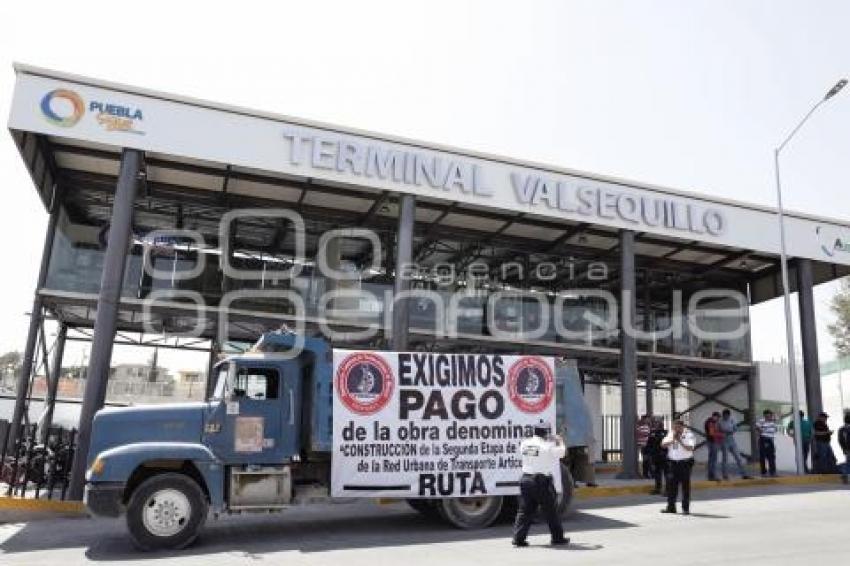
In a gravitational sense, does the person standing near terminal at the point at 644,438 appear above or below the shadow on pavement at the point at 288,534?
above

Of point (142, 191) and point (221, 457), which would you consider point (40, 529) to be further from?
point (142, 191)

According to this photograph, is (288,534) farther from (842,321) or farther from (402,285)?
(842,321)

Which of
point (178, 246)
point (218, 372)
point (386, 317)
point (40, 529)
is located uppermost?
point (178, 246)

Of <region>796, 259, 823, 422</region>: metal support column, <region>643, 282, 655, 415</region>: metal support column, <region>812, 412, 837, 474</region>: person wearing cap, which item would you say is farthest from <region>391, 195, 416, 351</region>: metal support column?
<region>796, 259, 823, 422</region>: metal support column

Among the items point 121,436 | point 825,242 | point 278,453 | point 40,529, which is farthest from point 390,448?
point 825,242

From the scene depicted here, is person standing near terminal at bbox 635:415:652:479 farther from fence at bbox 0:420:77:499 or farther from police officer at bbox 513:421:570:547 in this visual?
fence at bbox 0:420:77:499

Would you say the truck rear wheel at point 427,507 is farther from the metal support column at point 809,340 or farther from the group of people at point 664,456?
the metal support column at point 809,340

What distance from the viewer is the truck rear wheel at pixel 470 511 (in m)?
11.4

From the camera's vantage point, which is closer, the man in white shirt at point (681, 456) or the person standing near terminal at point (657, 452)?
the man in white shirt at point (681, 456)

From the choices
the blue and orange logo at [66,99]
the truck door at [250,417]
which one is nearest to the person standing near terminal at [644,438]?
the truck door at [250,417]

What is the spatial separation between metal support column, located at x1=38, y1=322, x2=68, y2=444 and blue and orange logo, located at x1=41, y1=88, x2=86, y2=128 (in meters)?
7.33

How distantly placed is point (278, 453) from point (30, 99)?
981 cm

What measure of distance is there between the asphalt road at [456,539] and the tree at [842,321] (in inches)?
1927

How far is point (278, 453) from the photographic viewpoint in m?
10.6
